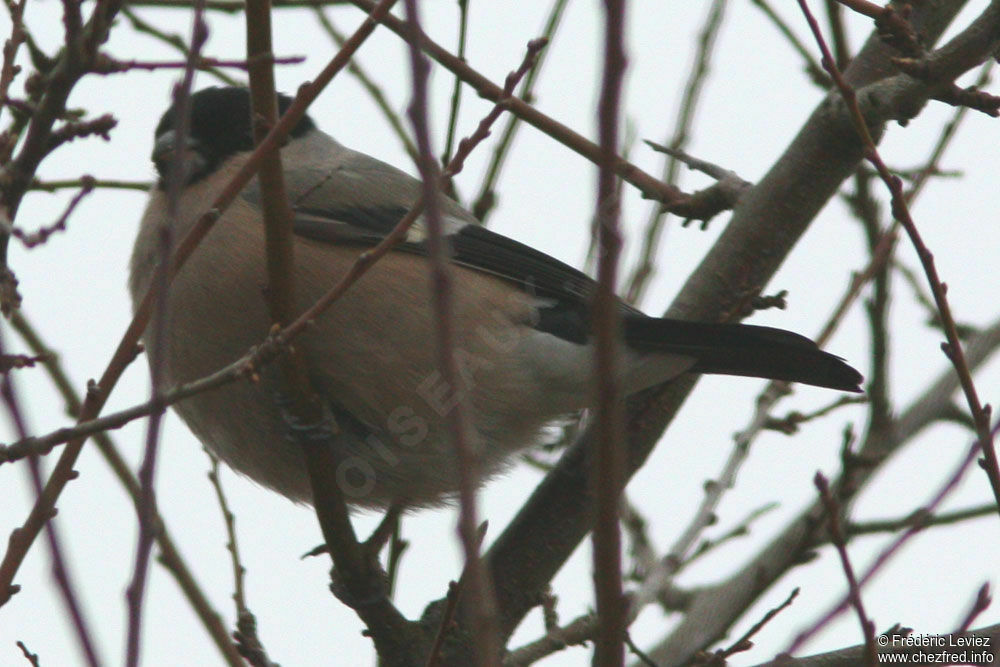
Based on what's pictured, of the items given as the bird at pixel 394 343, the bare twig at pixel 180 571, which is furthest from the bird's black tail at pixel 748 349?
the bare twig at pixel 180 571

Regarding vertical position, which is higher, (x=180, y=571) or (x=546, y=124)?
(x=546, y=124)

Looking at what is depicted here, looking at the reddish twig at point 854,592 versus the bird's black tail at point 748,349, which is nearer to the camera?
the reddish twig at point 854,592

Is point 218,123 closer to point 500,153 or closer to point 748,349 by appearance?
point 500,153

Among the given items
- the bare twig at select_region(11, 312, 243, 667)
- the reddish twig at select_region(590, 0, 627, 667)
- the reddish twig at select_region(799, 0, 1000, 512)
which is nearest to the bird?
the bare twig at select_region(11, 312, 243, 667)

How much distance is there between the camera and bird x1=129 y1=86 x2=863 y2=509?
3.76 m

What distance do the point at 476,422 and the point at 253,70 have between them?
1816mm

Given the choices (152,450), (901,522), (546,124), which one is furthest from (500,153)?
(152,450)

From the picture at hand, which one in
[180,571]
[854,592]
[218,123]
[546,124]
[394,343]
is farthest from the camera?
[218,123]

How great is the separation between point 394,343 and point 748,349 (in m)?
1.15

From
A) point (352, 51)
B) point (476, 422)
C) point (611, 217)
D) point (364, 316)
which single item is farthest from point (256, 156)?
point (476, 422)

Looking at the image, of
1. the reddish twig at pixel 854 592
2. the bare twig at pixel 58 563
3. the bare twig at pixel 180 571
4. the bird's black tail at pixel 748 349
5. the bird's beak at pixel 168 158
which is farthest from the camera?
the bird's beak at pixel 168 158

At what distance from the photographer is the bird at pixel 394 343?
3.76 metres

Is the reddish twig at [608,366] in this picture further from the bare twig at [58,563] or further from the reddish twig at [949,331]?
the reddish twig at [949,331]

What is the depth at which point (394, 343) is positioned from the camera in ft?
12.5
